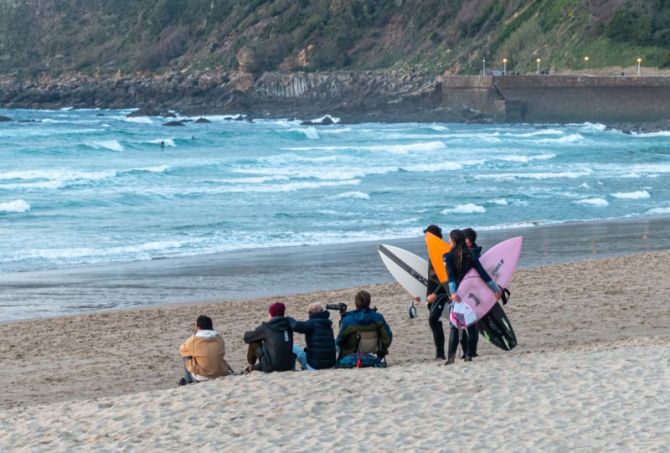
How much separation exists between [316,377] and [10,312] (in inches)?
262

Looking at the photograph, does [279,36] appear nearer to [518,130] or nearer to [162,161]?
[518,130]

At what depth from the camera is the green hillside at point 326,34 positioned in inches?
2712

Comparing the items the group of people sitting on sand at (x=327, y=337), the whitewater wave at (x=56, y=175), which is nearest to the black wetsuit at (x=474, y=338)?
the group of people sitting on sand at (x=327, y=337)

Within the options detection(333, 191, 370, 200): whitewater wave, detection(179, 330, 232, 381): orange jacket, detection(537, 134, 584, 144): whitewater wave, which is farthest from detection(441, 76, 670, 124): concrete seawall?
detection(179, 330, 232, 381): orange jacket

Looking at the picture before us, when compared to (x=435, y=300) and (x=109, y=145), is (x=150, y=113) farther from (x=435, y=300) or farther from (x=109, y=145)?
(x=435, y=300)

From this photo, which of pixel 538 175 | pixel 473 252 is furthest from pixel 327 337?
pixel 538 175

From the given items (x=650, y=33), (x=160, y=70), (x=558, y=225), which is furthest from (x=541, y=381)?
(x=160, y=70)

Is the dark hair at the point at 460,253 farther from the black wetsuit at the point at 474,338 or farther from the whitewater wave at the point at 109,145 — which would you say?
the whitewater wave at the point at 109,145

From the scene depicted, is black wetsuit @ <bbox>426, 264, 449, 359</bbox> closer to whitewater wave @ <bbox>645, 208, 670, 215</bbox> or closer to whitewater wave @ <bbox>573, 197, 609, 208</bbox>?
whitewater wave @ <bbox>645, 208, 670, 215</bbox>

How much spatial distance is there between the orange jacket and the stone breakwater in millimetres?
50750

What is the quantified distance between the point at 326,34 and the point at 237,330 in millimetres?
75399

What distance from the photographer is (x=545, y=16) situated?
73.2 m

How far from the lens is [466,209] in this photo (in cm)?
2656

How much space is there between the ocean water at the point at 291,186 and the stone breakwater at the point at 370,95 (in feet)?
9.57
